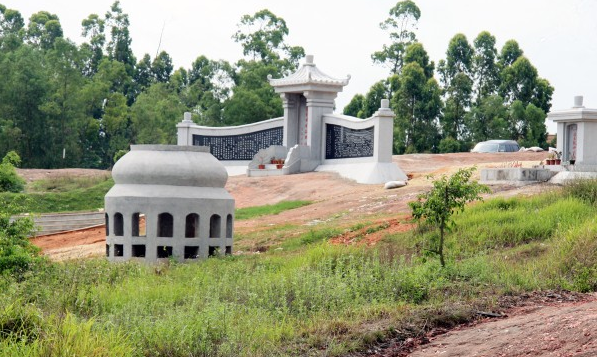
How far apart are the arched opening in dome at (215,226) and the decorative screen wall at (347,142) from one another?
45.6 feet

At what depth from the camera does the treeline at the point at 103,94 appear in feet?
151

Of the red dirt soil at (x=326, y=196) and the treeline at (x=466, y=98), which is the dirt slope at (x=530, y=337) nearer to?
the red dirt soil at (x=326, y=196)

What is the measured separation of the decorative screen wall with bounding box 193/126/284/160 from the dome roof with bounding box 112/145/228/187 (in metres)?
20.0

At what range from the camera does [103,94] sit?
1999 inches

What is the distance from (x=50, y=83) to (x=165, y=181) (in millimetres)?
30102

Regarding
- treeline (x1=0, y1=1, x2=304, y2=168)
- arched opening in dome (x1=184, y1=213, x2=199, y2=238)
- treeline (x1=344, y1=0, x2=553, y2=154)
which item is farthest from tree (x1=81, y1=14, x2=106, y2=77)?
arched opening in dome (x1=184, y1=213, x2=199, y2=238)

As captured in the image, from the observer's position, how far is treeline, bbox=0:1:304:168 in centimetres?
4600

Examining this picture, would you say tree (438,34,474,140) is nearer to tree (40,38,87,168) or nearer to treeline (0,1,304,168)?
treeline (0,1,304,168)

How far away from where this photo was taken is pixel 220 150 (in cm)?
4003

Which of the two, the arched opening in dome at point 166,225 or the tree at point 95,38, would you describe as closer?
the arched opening in dome at point 166,225

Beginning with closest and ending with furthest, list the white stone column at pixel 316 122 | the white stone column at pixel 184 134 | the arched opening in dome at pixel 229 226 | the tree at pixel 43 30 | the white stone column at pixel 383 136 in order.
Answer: the arched opening in dome at pixel 229 226
the white stone column at pixel 383 136
the white stone column at pixel 316 122
the white stone column at pixel 184 134
the tree at pixel 43 30

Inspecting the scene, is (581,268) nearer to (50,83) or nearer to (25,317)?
(25,317)

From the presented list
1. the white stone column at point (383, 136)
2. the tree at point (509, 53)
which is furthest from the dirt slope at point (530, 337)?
the tree at point (509, 53)

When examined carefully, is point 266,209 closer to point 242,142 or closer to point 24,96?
point 242,142
